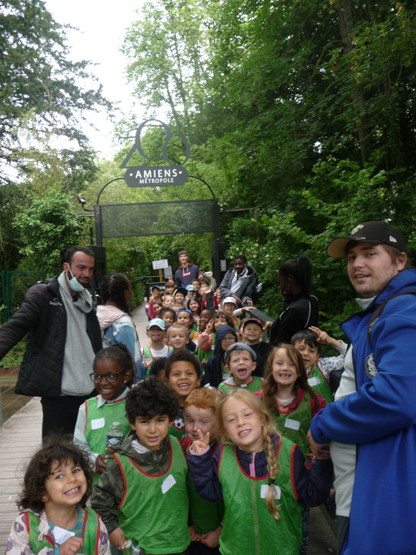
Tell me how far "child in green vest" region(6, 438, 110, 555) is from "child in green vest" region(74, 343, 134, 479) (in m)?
0.60

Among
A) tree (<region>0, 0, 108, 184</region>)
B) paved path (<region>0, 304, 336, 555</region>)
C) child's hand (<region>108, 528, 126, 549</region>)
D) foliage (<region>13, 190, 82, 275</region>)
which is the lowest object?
paved path (<region>0, 304, 336, 555</region>)

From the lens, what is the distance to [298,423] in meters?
2.95

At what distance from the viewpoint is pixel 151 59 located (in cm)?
2534

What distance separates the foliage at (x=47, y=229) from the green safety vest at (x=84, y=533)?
34.6 feet

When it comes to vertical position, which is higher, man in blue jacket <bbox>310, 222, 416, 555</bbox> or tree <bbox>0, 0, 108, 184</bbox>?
tree <bbox>0, 0, 108, 184</bbox>

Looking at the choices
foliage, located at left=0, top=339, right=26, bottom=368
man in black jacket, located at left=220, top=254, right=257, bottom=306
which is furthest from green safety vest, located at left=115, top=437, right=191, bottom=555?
foliage, located at left=0, top=339, right=26, bottom=368

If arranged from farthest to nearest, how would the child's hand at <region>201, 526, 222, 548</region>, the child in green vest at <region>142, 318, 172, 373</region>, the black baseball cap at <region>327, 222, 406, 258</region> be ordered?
1. the child in green vest at <region>142, 318, 172, 373</region>
2. the child's hand at <region>201, 526, 222, 548</region>
3. the black baseball cap at <region>327, 222, 406, 258</region>

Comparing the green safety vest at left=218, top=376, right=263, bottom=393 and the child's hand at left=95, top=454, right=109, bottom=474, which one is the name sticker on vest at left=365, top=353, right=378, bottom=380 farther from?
the green safety vest at left=218, top=376, right=263, bottom=393

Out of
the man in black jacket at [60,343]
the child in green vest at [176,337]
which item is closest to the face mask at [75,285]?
the man in black jacket at [60,343]

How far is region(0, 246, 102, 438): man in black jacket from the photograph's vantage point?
306 cm

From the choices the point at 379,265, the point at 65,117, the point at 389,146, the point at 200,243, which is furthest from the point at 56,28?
the point at 379,265

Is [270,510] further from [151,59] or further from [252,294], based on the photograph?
[151,59]

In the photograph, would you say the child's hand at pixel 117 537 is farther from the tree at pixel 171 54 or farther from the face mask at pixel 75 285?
the tree at pixel 171 54

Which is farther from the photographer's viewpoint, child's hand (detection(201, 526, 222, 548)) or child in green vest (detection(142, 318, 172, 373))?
child in green vest (detection(142, 318, 172, 373))
